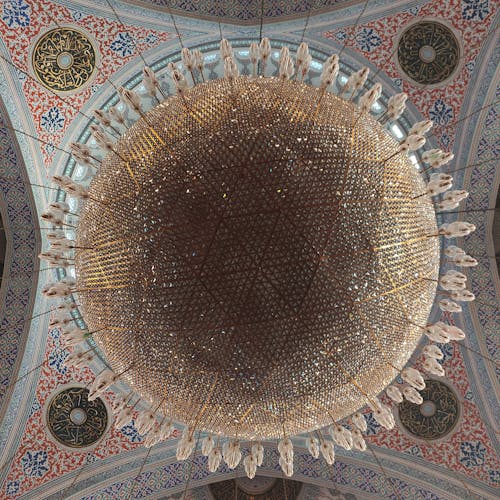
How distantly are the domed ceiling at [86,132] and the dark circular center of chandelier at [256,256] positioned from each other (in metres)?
1.69

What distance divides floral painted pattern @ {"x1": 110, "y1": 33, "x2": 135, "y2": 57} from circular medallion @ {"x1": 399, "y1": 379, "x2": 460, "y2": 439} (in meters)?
2.92

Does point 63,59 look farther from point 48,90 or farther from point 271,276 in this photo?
point 271,276

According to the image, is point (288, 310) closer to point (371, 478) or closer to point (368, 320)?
point (368, 320)

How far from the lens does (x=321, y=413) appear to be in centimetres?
191

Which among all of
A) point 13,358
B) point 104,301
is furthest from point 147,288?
point 13,358

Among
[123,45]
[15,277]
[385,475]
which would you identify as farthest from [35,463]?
[123,45]

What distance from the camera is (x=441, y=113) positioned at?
11.6 feet

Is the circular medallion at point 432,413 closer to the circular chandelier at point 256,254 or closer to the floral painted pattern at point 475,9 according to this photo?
the circular chandelier at point 256,254

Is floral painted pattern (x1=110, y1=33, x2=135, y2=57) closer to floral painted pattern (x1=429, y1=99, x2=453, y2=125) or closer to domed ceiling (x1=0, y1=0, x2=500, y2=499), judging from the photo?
domed ceiling (x1=0, y1=0, x2=500, y2=499)

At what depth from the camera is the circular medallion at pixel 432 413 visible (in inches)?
151

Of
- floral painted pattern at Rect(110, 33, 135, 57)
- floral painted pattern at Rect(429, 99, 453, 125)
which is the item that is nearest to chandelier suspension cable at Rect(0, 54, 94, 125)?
floral painted pattern at Rect(110, 33, 135, 57)

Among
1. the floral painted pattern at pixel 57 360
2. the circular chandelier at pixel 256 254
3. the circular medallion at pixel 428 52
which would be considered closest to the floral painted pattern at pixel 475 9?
the circular medallion at pixel 428 52

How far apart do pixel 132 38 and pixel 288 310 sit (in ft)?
7.87

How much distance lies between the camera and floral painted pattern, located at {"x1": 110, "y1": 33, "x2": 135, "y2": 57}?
3350 millimetres
